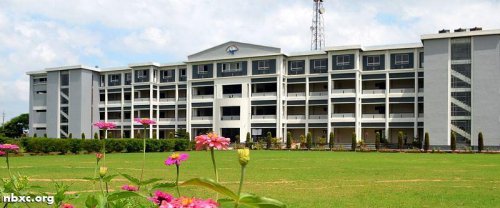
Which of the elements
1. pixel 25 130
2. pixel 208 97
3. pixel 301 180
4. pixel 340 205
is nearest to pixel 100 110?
pixel 208 97

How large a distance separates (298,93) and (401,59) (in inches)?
447

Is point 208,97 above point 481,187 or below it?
above

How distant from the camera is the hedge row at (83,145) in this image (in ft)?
123

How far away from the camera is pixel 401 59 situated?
50.9 metres

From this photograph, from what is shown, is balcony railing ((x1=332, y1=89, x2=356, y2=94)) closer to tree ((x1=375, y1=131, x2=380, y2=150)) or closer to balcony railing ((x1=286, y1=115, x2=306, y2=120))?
balcony railing ((x1=286, y1=115, x2=306, y2=120))

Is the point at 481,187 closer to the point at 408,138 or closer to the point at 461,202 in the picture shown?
the point at 461,202

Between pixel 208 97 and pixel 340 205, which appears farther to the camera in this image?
pixel 208 97

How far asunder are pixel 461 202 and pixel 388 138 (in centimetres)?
4030

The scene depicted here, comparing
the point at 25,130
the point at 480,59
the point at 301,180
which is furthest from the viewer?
the point at 25,130

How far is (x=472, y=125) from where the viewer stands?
45.7 m

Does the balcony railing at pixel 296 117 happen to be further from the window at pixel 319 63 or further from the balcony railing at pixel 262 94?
the window at pixel 319 63

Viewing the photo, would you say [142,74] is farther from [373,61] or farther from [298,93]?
[373,61]

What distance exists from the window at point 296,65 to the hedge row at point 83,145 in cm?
1591

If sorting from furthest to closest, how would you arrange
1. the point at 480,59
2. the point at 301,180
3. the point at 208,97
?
the point at 208,97 < the point at 480,59 < the point at 301,180
